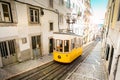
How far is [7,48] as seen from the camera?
25.5 feet

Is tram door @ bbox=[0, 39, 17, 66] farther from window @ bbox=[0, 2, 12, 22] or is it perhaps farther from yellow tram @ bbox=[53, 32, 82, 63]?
yellow tram @ bbox=[53, 32, 82, 63]

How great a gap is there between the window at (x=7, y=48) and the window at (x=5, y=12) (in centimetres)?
184

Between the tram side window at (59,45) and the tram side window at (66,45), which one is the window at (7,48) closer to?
the tram side window at (59,45)

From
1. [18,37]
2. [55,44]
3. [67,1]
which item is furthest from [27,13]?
[67,1]

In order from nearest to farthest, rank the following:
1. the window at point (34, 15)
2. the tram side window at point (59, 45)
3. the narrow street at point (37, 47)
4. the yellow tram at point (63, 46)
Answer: the narrow street at point (37, 47)
the yellow tram at point (63, 46)
the tram side window at point (59, 45)
the window at point (34, 15)

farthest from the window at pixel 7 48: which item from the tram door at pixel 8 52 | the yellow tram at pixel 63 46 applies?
the yellow tram at pixel 63 46

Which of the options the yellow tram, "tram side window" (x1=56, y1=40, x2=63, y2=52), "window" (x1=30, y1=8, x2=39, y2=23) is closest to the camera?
the yellow tram

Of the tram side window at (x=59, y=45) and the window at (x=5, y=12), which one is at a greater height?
the window at (x=5, y=12)

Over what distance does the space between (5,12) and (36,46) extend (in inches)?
185

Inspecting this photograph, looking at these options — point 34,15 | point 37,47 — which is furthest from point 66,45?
point 34,15

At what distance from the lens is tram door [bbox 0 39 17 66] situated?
24.6 ft

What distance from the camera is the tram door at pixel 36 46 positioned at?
1028 centimetres

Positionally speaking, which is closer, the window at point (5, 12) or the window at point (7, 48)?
the window at point (5, 12)

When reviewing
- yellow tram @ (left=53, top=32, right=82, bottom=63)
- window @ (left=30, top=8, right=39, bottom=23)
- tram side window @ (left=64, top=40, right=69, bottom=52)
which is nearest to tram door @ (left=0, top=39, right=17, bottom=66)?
window @ (left=30, top=8, right=39, bottom=23)
